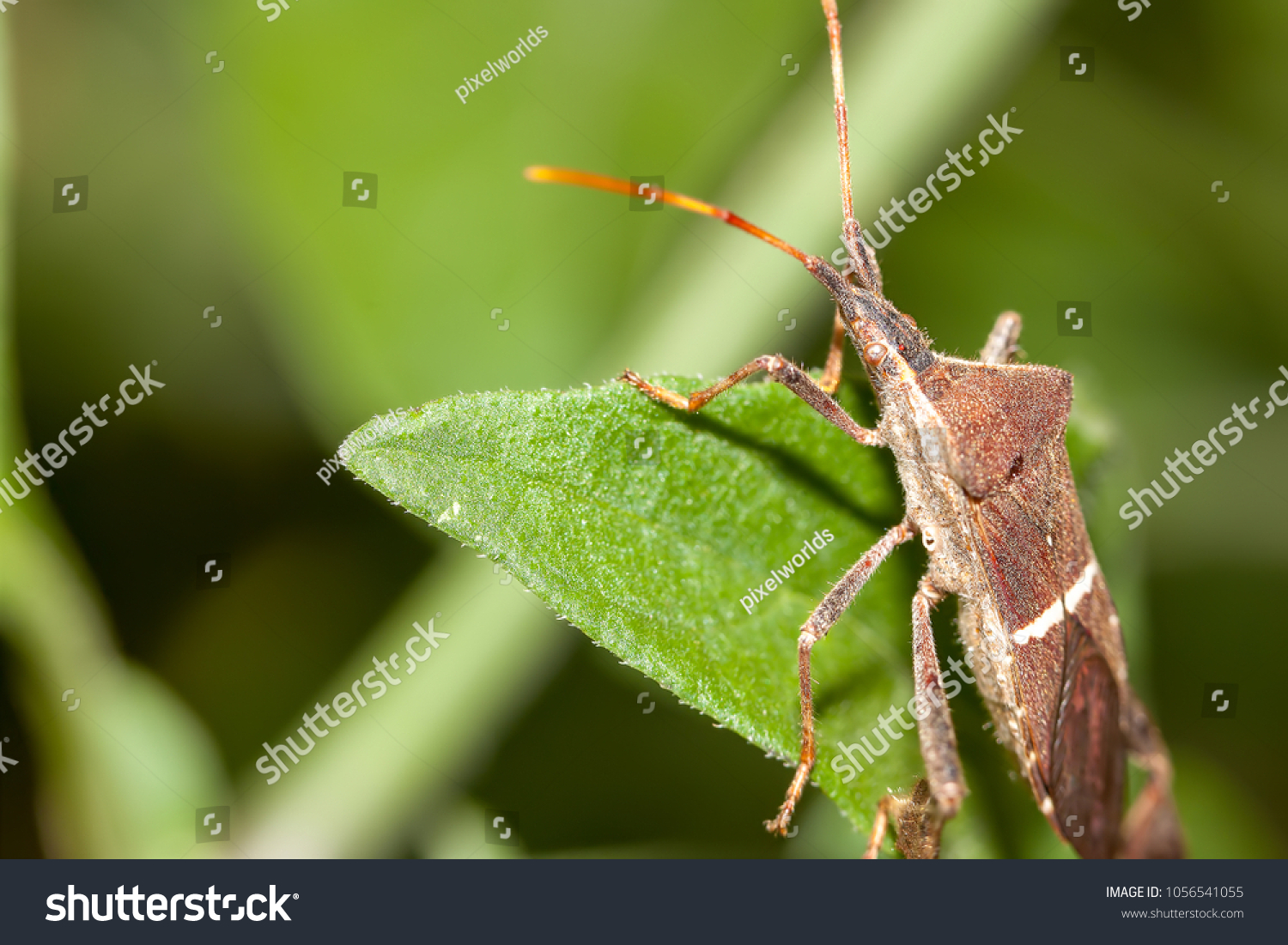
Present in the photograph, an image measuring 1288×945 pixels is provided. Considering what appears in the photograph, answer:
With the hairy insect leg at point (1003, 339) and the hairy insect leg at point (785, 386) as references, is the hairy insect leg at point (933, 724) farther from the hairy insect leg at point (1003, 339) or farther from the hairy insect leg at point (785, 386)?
the hairy insect leg at point (1003, 339)

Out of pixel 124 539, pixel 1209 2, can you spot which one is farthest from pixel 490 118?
pixel 1209 2

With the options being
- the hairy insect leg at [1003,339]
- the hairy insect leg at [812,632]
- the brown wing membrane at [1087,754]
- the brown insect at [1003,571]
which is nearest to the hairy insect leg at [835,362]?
the brown insect at [1003,571]

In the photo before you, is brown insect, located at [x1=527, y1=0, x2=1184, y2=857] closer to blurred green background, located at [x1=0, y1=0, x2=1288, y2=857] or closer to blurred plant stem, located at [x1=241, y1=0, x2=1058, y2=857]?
blurred green background, located at [x1=0, y1=0, x2=1288, y2=857]

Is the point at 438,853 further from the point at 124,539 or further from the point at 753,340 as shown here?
the point at 753,340

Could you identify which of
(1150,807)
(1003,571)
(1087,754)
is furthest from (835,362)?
(1150,807)

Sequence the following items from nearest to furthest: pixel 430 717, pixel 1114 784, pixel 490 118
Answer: pixel 1114 784 → pixel 430 717 → pixel 490 118

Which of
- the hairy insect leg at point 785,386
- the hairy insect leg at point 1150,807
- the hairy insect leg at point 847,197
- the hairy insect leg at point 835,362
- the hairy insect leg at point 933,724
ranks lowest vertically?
the hairy insect leg at point 1150,807
